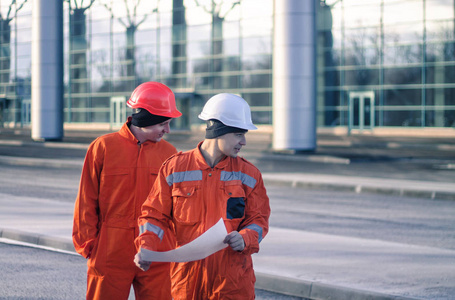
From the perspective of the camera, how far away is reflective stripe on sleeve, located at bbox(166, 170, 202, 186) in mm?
3826

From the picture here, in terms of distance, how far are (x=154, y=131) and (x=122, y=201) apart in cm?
46

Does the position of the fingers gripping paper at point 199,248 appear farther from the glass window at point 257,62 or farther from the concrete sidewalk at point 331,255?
the glass window at point 257,62

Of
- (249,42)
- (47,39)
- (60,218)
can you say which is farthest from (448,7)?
(60,218)

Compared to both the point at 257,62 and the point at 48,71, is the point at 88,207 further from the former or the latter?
the point at 257,62

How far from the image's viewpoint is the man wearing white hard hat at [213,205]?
150 inches

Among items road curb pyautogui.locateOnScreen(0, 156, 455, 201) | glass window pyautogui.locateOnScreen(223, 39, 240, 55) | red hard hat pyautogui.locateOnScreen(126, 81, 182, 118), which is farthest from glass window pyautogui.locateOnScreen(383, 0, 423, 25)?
red hard hat pyautogui.locateOnScreen(126, 81, 182, 118)

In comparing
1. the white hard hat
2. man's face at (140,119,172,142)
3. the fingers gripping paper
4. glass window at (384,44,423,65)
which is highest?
glass window at (384,44,423,65)

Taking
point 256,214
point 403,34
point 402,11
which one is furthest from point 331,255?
point 402,11

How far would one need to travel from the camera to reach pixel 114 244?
4406mm

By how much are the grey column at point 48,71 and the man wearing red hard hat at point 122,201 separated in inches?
1396

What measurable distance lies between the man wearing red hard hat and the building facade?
34.4 m

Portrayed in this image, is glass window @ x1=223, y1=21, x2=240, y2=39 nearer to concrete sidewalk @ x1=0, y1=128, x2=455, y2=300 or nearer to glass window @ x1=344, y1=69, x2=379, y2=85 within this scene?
glass window @ x1=344, y1=69, x2=379, y2=85

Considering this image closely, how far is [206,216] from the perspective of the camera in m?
3.80

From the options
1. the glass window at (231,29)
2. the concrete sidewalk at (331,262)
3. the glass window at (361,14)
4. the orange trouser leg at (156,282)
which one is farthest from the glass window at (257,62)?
the orange trouser leg at (156,282)
